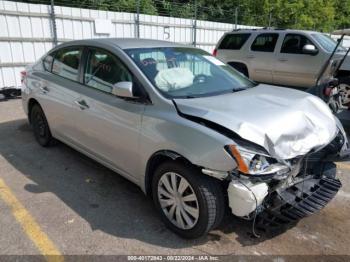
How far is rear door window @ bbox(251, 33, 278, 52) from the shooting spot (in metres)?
A: 9.46

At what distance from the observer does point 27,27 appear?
8773mm

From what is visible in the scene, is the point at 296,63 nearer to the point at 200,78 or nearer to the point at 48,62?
the point at 200,78

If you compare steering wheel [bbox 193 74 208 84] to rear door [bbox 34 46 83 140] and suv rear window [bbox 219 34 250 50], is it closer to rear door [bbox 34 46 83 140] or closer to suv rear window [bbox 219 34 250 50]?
rear door [bbox 34 46 83 140]

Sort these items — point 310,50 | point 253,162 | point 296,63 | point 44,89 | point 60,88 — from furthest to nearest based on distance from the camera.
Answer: point 296,63 < point 310,50 < point 44,89 < point 60,88 < point 253,162

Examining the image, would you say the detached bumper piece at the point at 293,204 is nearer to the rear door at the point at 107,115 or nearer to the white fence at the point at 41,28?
the rear door at the point at 107,115

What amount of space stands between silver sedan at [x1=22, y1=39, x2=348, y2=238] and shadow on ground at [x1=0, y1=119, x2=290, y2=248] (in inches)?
9.5

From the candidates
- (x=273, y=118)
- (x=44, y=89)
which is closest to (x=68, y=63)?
(x=44, y=89)

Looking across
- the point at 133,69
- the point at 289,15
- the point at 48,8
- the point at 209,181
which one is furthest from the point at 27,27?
the point at 289,15

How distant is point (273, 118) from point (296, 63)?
6.90 m

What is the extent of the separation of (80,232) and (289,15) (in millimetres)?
23236

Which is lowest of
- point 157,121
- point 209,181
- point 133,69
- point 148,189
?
point 148,189

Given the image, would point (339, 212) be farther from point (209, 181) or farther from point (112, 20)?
point (112, 20)

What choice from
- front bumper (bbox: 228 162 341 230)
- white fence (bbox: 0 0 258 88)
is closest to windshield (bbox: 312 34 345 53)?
white fence (bbox: 0 0 258 88)

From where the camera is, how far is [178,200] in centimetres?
297
